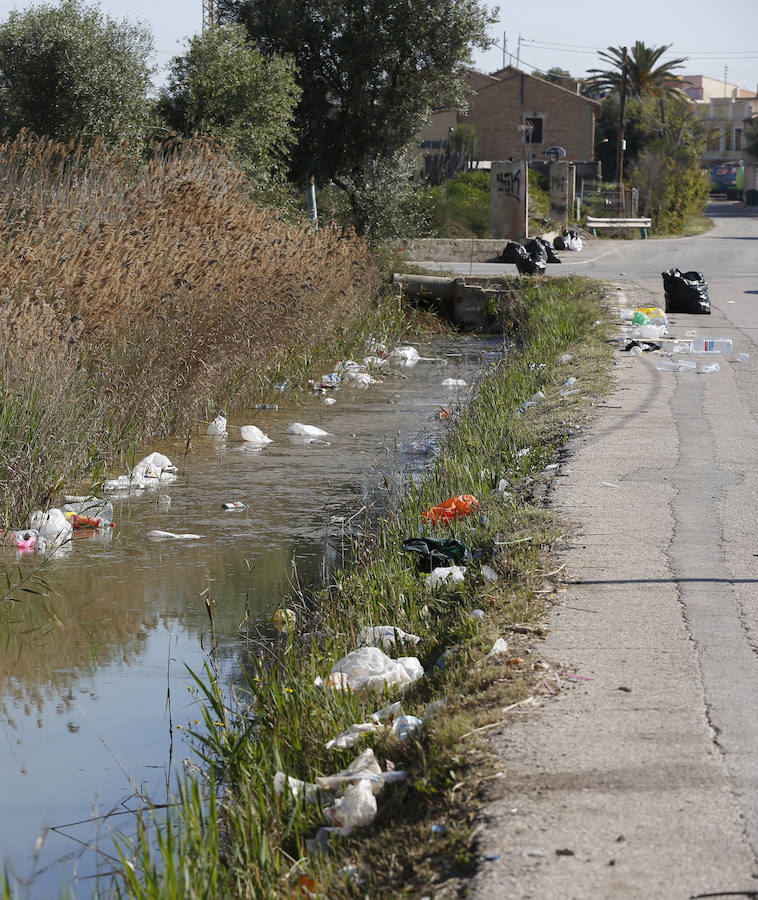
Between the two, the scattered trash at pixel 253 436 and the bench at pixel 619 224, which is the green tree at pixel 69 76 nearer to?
the scattered trash at pixel 253 436

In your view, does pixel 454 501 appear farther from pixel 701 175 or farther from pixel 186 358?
pixel 701 175

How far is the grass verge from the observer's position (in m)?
3.05

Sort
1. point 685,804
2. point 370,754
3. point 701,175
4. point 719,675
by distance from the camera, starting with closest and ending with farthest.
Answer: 1. point 685,804
2. point 370,754
3. point 719,675
4. point 701,175

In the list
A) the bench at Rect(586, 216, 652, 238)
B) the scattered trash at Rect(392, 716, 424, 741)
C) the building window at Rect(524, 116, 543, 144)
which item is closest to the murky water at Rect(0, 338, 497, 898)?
the scattered trash at Rect(392, 716, 424, 741)

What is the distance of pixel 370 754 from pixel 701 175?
167ft

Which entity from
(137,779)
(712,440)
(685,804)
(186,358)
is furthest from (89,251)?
(685,804)

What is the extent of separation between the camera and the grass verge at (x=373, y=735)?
10.0ft

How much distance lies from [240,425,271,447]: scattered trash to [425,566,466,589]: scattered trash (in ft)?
17.0

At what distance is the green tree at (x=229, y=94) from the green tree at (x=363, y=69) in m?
3.43

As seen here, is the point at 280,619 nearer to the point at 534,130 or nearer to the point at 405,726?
the point at 405,726

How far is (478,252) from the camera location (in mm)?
26922

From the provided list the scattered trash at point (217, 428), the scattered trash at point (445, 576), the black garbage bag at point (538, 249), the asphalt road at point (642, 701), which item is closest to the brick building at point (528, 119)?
the black garbage bag at point (538, 249)

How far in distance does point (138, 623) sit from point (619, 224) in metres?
36.2

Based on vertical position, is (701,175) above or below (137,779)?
above
